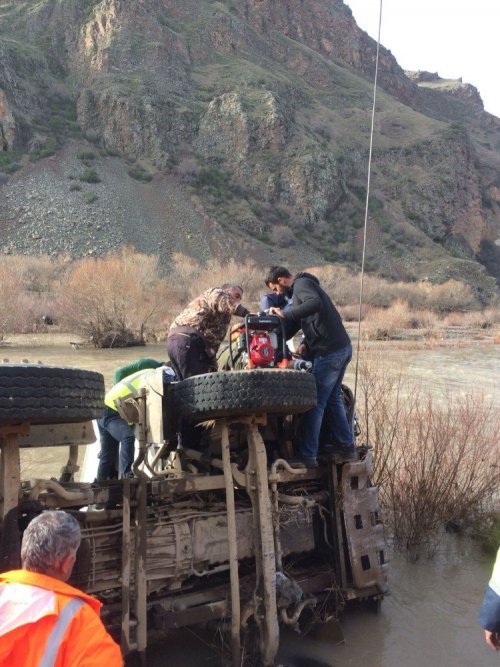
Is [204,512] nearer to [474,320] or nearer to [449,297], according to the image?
Answer: [474,320]

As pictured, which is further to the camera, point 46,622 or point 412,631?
point 412,631

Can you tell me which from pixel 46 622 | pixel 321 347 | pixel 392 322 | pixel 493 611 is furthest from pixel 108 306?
pixel 46 622

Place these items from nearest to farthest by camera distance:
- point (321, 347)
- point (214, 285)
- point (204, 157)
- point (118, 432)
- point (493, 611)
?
point (493, 611), point (321, 347), point (118, 432), point (214, 285), point (204, 157)

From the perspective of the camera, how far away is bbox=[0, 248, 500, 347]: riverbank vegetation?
2706 centimetres

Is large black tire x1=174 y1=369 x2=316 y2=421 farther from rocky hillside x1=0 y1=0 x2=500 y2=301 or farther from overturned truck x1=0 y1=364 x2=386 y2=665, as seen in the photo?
rocky hillside x1=0 y1=0 x2=500 y2=301

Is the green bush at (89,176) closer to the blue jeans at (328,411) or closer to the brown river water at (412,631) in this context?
the brown river water at (412,631)

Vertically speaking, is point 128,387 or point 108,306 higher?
point 128,387

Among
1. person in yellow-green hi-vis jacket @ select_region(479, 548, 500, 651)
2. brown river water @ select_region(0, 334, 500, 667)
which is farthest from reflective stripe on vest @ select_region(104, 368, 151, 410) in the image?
person in yellow-green hi-vis jacket @ select_region(479, 548, 500, 651)

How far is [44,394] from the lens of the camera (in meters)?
2.93

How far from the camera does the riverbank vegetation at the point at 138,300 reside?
88.8 ft


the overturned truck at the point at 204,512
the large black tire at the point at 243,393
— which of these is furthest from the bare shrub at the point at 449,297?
the large black tire at the point at 243,393

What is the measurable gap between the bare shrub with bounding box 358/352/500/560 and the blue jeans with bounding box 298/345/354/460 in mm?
1765

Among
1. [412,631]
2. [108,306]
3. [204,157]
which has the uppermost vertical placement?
[204,157]

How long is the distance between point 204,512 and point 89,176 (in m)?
63.8
